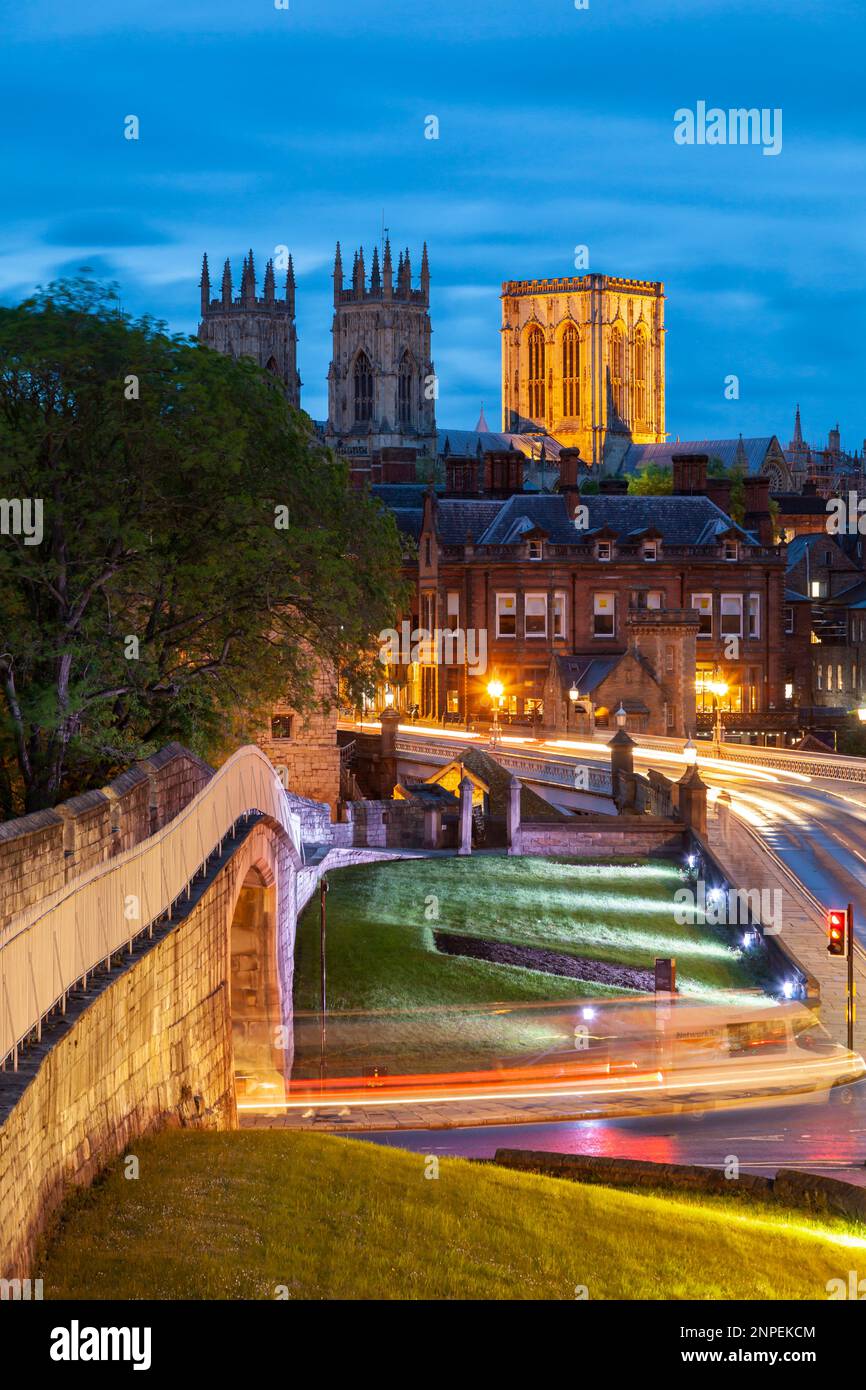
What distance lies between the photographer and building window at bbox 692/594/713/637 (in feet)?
326

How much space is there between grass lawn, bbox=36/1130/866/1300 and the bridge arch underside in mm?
416

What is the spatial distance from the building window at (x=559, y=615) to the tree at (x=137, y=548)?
56676mm

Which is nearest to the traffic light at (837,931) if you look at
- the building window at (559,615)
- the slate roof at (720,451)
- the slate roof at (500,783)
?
the slate roof at (500,783)

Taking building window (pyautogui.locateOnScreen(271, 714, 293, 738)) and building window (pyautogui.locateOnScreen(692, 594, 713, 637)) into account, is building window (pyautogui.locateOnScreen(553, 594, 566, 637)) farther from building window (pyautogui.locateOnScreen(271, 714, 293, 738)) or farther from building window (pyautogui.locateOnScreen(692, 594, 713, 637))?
building window (pyautogui.locateOnScreen(271, 714, 293, 738))

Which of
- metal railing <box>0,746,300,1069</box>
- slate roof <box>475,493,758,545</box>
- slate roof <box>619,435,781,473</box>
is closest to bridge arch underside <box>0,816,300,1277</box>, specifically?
metal railing <box>0,746,300,1069</box>

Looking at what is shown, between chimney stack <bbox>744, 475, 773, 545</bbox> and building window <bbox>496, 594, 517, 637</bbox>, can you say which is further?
chimney stack <bbox>744, 475, 773, 545</bbox>

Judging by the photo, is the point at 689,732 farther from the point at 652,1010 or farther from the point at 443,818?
the point at 652,1010

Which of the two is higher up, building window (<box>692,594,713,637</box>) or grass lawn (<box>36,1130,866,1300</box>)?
building window (<box>692,594,713,637</box>)

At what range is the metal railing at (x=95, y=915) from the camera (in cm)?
1421

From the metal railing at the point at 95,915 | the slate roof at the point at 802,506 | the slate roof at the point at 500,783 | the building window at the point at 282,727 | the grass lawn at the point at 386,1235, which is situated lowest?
the grass lawn at the point at 386,1235

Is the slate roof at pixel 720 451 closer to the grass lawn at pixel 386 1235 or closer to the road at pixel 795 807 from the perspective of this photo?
the road at pixel 795 807

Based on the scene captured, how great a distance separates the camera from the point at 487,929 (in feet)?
153

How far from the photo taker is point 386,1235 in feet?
56.5
